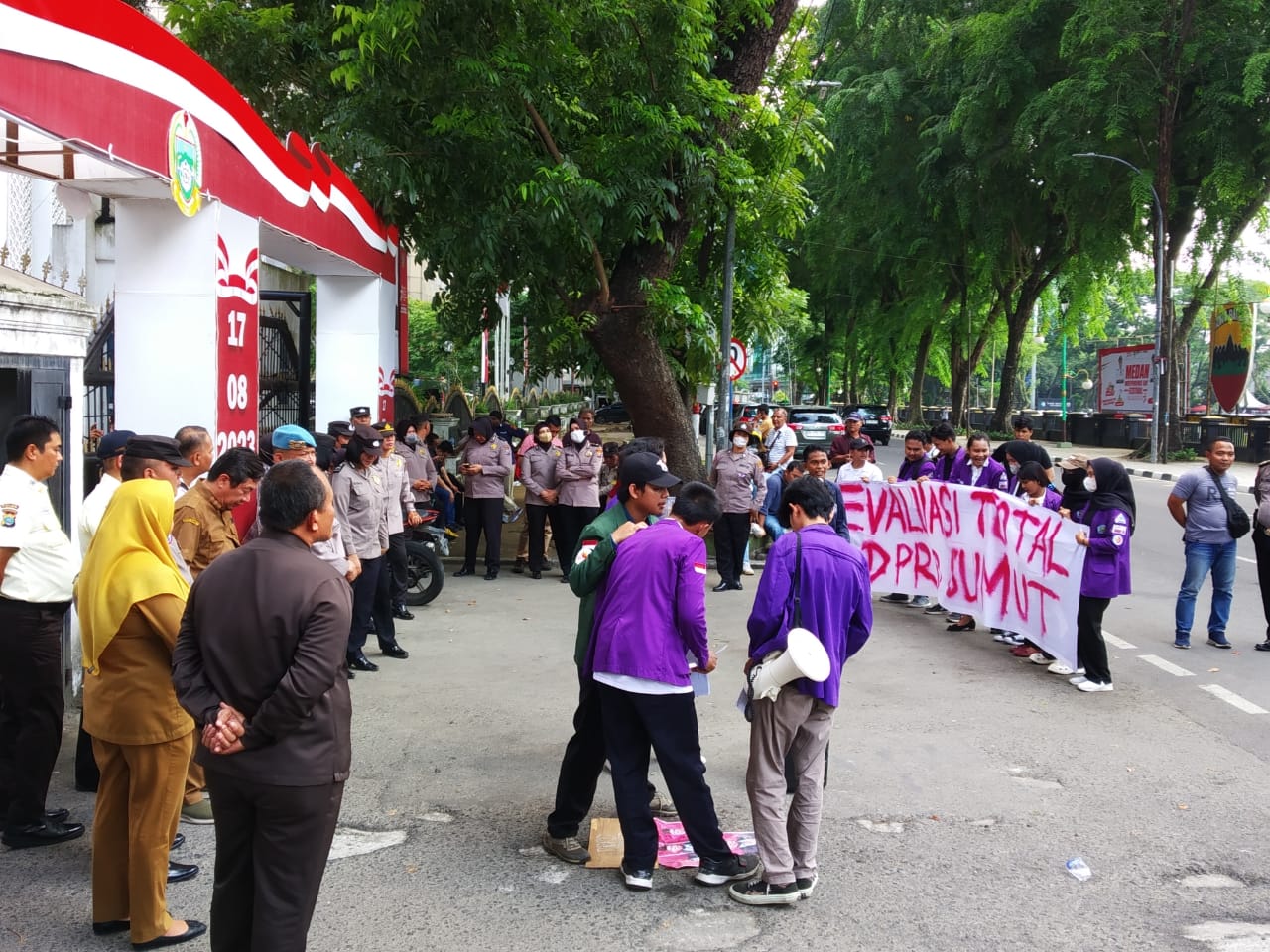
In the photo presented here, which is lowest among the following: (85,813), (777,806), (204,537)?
(85,813)

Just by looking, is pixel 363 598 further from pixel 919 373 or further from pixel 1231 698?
pixel 919 373

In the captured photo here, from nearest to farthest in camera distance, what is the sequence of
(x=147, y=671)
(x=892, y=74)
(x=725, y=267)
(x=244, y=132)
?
(x=147, y=671) < (x=244, y=132) < (x=725, y=267) < (x=892, y=74)

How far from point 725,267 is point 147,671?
12.9 metres

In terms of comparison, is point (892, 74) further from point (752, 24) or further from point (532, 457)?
point (532, 457)

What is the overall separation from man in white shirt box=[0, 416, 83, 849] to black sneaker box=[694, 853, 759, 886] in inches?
107

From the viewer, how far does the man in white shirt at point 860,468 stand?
1110 centimetres

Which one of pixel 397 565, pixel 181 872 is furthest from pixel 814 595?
pixel 397 565

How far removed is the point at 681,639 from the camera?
4586 millimetres

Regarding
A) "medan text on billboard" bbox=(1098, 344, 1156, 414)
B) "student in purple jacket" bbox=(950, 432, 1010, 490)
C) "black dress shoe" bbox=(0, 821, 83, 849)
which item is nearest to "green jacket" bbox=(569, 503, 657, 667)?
"black dress shoe" bbox=(0, 821, 83, 849)

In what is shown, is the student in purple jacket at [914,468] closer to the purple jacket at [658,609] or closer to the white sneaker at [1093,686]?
the white sneaker at [1093,686]

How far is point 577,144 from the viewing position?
13805 mm

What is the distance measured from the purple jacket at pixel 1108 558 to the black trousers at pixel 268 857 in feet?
19.5

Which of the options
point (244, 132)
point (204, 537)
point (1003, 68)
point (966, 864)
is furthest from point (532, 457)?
point (1003, 68)

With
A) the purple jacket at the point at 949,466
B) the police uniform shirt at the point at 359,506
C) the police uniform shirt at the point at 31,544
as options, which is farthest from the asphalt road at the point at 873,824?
the purple jacket at the point at 949,466
